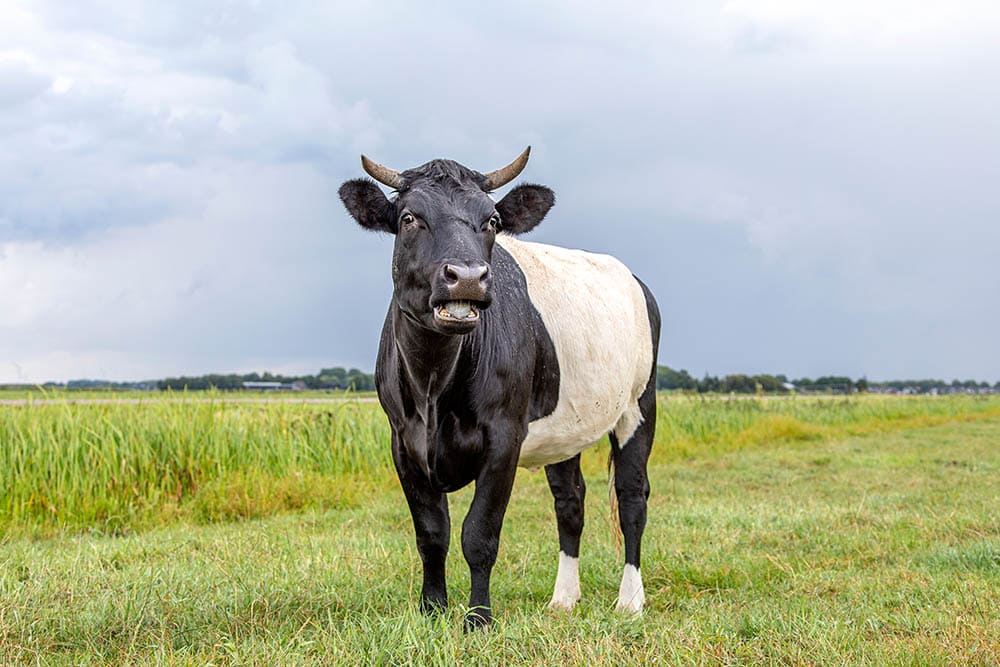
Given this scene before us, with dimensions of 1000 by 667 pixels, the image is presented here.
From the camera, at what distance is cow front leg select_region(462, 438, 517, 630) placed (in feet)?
14.8

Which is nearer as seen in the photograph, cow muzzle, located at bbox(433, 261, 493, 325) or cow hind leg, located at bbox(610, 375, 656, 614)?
cow muzzle, located at bbox(433, 261, 493, 325)

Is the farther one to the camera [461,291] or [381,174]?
[381,174]

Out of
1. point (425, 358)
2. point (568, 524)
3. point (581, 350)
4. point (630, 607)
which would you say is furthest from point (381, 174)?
point (630, 607)

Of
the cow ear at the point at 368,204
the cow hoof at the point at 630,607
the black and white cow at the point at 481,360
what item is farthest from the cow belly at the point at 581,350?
the cow ear at the point at 368,204

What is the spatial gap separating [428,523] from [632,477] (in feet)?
6.67

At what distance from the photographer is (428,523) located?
186 inches

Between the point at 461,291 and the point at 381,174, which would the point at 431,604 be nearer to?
the point at 461,291

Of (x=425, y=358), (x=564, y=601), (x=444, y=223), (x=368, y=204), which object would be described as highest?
(x=368, y=204)

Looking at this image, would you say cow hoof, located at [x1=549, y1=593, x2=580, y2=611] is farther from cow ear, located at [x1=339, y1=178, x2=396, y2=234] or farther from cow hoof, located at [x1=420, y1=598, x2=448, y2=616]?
cow ear, located at [x1=339, y1=178, x2=396, y2=234]

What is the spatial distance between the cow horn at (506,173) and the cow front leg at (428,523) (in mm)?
1535

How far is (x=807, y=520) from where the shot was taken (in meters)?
8.55

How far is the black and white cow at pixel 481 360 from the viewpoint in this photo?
4207mm

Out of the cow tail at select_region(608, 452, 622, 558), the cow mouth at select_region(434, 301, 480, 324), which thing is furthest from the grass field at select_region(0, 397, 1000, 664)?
the cow mouth at select_region(434, 301, 480, 324)

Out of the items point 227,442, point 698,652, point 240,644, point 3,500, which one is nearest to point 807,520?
point 698,652
